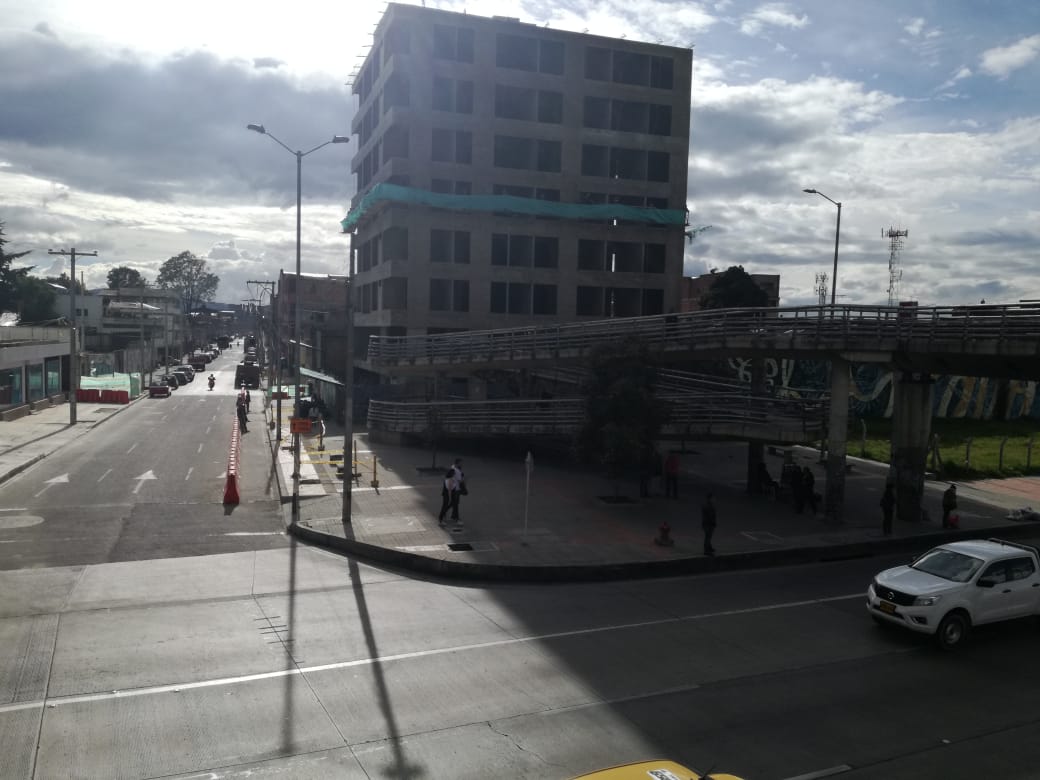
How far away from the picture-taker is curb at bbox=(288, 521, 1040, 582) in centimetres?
1695

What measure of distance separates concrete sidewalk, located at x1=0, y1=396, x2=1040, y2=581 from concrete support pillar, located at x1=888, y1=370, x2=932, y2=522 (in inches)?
35.2

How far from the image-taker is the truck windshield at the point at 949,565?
1347cm

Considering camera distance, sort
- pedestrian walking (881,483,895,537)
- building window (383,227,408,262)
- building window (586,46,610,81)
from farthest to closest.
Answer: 1. building window (586,46,610,81)
2. building window (383,227,408,262)
3. pedestrian walking (881,483,895,537)

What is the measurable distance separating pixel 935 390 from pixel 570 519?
1523 inches

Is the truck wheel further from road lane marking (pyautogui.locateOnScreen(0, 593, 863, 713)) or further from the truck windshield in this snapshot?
road lane marking (pyautogui.locateOnScreen(0, 593, 863, 713))

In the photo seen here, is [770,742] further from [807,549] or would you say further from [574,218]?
[574,218]

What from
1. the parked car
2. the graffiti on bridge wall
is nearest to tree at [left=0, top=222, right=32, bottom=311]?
the graffiti on bridge wall

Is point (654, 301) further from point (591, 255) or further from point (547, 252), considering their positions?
point (547, 252)

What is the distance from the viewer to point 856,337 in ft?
74.3

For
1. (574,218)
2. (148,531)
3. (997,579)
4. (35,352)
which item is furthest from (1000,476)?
(35,352)

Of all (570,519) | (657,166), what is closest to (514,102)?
(657,166)

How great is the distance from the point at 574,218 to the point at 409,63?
13422 millimetres

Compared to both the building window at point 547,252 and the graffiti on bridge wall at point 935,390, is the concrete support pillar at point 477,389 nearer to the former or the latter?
the building window at point 547,252

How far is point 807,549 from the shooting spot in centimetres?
1966
